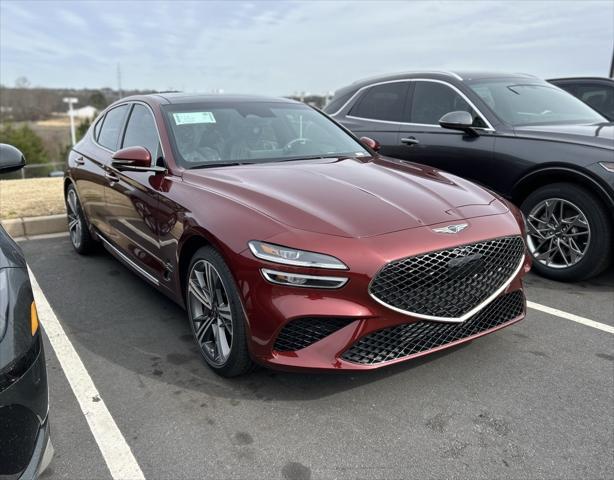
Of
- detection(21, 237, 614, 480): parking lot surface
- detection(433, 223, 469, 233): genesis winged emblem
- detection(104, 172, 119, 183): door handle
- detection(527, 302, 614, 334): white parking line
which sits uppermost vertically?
detection(104, 172, 119, 183): door handle

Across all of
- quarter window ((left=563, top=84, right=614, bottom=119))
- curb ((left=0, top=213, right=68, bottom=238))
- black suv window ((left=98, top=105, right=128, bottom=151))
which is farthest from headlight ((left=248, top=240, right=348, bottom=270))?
quarter window ((left=563, top=84, right=614, bottom=119))

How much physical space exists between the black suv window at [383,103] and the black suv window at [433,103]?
0.18 m

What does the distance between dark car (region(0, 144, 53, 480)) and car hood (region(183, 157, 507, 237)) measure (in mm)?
1096

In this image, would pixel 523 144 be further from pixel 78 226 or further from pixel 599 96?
pixel 78 226

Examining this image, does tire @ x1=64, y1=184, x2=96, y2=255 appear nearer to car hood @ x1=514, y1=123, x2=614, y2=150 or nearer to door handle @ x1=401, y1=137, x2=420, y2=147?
door handle @ x1=401, y1=137, x2=420, y2=147

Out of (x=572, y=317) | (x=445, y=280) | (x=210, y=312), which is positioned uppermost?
(x=445, y=280)

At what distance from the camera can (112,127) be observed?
473cm

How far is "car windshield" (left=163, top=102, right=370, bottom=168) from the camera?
3572 millimetres

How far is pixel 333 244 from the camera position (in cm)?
245

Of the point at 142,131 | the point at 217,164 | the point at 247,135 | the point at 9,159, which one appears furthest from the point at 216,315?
the point at 142,131

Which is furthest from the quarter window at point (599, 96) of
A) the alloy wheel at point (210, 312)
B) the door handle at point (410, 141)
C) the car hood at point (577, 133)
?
the alloy wheel at point (210, 312)

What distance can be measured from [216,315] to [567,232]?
3.08 meters

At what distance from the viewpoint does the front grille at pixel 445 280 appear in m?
2.47

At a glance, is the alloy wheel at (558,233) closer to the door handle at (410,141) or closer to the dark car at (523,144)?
the dark car at (523,144)
